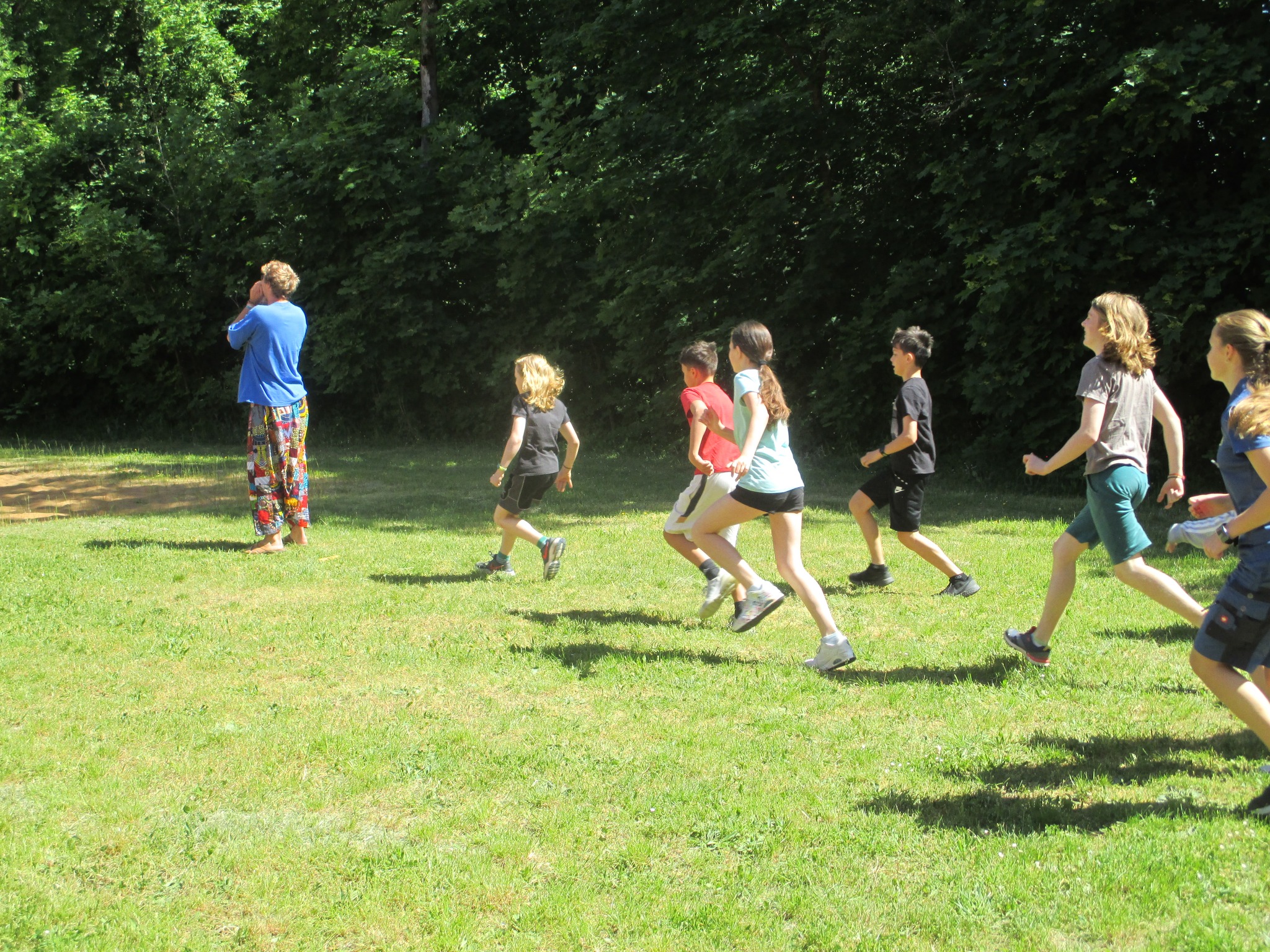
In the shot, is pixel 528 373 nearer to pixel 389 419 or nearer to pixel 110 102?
pixel 389 419

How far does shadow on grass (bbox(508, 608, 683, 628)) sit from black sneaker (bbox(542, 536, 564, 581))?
868mm

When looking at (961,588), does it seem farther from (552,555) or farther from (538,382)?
(538,382)

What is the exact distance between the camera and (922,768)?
4.59 metres

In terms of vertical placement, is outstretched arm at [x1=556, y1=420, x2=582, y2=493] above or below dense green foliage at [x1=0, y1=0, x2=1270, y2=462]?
below

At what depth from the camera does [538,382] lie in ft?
27.0

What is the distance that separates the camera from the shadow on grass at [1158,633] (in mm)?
6516

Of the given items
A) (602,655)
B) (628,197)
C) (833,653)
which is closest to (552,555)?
(602,655)

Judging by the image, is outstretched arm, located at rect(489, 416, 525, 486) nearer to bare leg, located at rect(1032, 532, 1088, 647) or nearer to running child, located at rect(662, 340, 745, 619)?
running child, located at rect(662, 340, 745, 619)

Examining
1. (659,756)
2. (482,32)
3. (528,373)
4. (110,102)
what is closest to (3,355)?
(110,102)

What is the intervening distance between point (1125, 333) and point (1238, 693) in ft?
6.11

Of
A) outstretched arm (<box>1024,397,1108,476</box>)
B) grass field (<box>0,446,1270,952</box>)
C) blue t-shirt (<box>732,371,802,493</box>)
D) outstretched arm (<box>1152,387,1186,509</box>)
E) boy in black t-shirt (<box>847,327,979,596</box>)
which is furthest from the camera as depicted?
boy in black t-shirt (<box>847,327,979,596</box>)

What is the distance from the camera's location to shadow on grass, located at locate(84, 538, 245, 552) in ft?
31.5

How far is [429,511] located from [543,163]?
9.43 m

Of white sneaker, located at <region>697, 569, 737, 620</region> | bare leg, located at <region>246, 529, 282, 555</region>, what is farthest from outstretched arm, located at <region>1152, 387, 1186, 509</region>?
bare leg, located at <region>246, 529, 282, 555</region>
